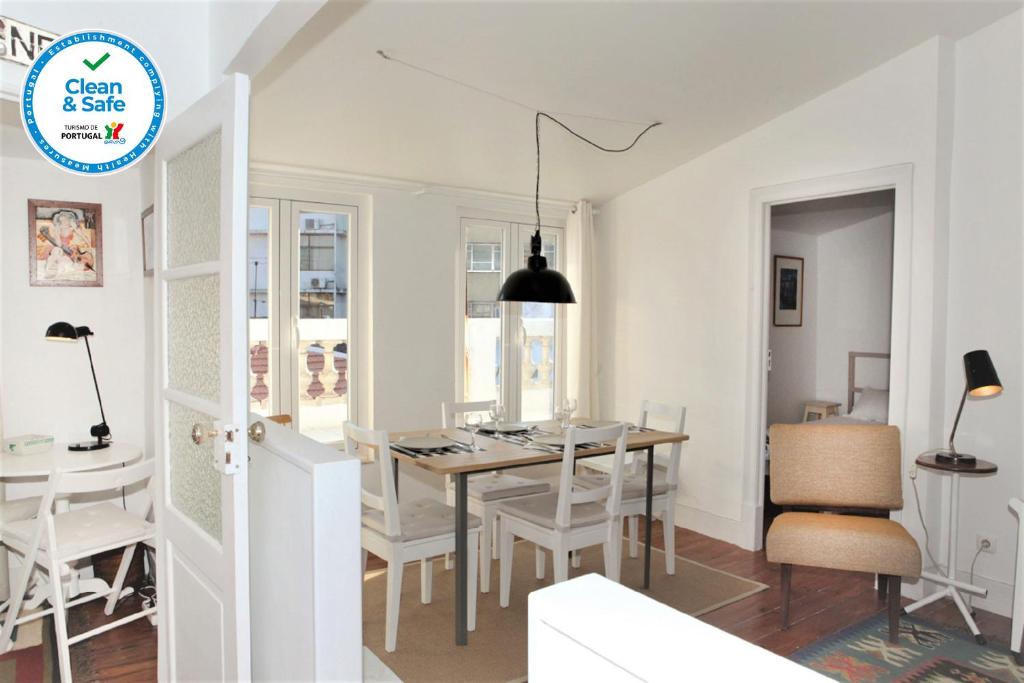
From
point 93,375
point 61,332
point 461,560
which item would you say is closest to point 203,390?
point 461,560

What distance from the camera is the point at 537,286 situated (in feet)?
10.8

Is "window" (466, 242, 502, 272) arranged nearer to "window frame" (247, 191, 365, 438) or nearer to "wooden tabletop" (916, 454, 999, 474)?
"window frame" (247, 191, 365, 438)

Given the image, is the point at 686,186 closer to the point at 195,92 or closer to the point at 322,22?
the point at 322,22

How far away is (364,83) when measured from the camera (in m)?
3.08

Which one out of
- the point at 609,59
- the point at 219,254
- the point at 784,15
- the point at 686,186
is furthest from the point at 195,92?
the point at 686,186

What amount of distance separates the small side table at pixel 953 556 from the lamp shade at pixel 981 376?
34 centimetres

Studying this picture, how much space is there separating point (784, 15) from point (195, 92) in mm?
2365

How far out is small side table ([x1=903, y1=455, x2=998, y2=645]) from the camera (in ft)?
9.99

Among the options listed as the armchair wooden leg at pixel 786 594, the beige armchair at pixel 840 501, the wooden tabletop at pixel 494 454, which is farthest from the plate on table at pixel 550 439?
the armchair wooden leg at pixel 786 594

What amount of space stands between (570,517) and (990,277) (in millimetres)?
2331

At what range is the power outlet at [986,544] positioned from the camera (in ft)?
11.0

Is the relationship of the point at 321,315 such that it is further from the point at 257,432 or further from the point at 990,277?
the point at 990,277

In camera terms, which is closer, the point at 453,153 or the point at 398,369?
the point at 453,153

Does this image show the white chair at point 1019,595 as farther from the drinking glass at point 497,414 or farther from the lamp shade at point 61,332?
the lamp shade at point 61,332
